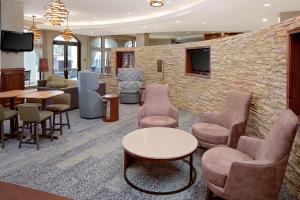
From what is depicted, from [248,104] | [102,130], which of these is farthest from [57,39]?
[248,104]

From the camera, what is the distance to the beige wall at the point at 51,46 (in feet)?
41.5

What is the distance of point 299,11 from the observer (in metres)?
7.36

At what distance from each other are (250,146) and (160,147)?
1007 millimetres

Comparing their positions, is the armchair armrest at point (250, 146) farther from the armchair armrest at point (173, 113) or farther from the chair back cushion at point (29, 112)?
the chair back cushion at point (29, 112)

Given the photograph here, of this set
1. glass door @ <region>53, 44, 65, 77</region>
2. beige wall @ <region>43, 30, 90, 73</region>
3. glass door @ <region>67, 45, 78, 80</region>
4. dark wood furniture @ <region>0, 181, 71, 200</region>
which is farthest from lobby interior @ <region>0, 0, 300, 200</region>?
glass door @ <region>67, 45, 78, 80</region>

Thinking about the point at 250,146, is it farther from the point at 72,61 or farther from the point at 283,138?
the point at 72,61

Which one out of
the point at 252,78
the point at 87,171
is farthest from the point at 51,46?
the point at 252,78

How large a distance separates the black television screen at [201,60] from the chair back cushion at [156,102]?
6.09 feet

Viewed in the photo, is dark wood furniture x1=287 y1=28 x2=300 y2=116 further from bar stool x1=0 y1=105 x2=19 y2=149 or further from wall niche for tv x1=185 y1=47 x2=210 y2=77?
bar stool x1=0 y1=105 x2=19 y2=149

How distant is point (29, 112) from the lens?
13.3ft

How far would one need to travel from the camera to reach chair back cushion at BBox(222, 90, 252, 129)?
3.61 metres

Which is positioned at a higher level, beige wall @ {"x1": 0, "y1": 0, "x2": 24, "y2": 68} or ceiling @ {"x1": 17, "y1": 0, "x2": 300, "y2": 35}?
ceiling @ {"x1": 17, "y1": 0, "x2": 300, "y2": 35}

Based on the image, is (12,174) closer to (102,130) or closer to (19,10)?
(102,130)

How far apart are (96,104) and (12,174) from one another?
3209 mm
